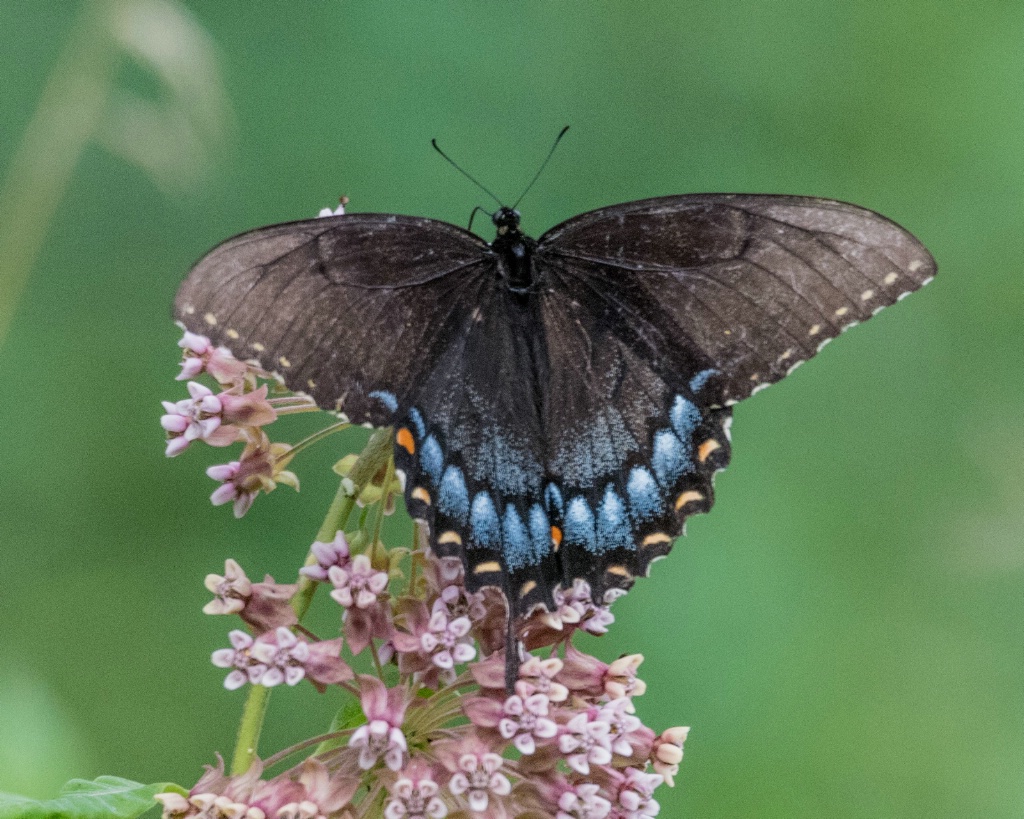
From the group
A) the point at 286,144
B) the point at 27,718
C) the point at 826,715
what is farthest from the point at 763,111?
the point at 27,718

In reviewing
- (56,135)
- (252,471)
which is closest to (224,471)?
(252,471)

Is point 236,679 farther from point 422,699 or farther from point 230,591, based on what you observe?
point 422,699

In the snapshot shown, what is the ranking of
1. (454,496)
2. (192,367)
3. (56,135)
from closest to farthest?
(454,496), (192,367), (56,135)

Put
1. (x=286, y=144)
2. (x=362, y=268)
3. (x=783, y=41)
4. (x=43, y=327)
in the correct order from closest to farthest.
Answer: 1. (x=362, y=268)
2. (x=43, y=327)
3. (x=286, y=144)
4. (x=783, y=41)

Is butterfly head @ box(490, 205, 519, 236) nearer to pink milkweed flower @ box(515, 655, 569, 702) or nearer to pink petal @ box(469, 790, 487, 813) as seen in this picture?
pink milkweed flower @ box(515, 655, 569, 702)

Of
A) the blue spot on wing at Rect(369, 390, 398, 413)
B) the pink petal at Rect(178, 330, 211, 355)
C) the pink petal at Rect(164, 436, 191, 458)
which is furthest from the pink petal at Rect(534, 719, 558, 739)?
the pink petal at Rect(178, 330, 211, 355)

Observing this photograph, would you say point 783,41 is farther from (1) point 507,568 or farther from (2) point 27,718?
(2) point 27,718

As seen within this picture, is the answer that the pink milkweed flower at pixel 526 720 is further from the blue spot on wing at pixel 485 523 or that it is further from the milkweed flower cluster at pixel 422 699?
the blue spot on wing at pixel 485 523
